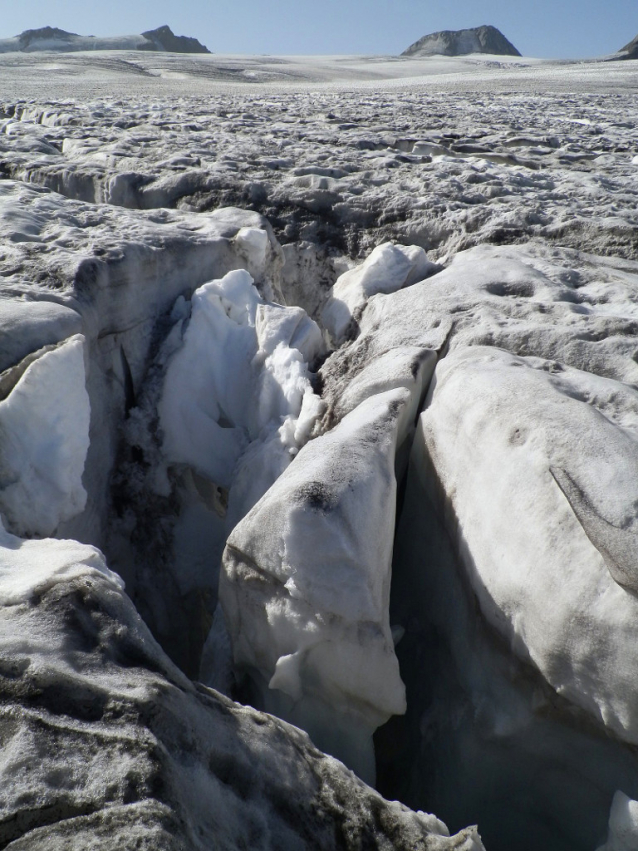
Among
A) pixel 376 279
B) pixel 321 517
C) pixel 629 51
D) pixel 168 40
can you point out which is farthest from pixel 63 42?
pixel 321 517

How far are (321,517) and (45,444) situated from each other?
29.4 inches

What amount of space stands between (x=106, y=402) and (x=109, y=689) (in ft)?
4.56

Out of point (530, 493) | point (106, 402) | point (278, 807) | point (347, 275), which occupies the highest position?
point (347, 275)

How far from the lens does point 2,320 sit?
173 centimetres

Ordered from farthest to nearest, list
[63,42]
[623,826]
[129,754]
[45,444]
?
[63,42], [45,444], [623,826], [129,754]

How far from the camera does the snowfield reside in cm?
100

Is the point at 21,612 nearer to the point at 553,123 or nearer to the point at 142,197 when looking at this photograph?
the point at 142,197

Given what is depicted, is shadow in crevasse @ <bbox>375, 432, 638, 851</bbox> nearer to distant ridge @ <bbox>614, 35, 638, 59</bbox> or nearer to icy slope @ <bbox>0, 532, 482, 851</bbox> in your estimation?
icy slope @ <bbox>0, 532, 482, 851</bbox>

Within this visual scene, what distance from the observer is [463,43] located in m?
25.8

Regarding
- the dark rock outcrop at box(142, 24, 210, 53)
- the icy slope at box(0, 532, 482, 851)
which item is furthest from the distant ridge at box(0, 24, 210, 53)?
the icy slope at box(0, 532, 482, 851)

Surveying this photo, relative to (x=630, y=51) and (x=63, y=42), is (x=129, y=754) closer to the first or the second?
(x=630, y=51)

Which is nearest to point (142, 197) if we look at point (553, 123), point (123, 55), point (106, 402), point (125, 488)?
point (106, 402)

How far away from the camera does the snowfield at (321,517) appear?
39.5 inches

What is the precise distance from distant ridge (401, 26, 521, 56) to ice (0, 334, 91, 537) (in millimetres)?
27824
